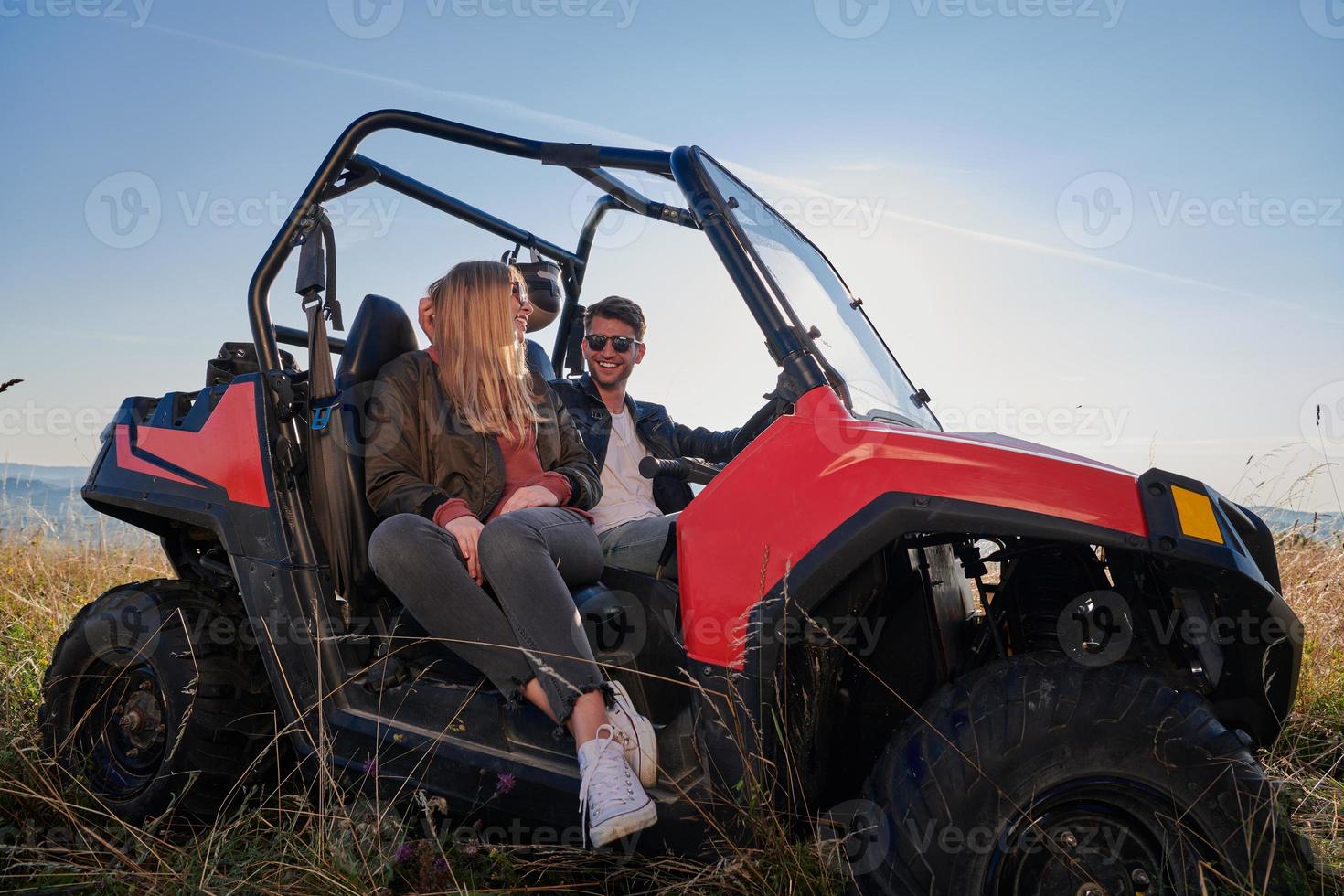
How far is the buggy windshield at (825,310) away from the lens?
7.64 ft

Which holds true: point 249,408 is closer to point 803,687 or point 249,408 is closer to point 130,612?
point 130,612

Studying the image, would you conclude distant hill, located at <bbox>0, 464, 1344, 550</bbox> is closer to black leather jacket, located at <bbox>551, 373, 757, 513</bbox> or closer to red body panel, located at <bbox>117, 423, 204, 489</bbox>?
red body panel, located at <bbox>117, 423, 204, 489</bbox>

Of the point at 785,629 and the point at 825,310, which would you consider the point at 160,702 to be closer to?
the point at 785,629

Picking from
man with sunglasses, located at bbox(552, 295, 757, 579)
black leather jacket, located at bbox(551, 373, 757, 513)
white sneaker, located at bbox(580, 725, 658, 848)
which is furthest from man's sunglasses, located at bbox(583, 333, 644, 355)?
white sneaker, located at bbox(580, 725, 658, 848)

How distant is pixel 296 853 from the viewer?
Result: 89.9 inches

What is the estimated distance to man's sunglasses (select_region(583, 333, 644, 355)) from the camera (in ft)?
10.8

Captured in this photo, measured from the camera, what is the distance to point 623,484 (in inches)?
125

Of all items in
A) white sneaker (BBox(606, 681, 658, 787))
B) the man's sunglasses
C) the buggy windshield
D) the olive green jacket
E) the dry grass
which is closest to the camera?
the dry grass

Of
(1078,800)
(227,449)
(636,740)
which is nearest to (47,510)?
(227,449)

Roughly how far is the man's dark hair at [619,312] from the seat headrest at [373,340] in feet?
2.39

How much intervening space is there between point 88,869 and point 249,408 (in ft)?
4.04

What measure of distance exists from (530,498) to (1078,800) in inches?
58.8

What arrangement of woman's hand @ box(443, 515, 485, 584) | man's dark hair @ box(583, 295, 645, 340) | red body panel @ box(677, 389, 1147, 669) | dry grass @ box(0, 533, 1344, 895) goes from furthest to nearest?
1. man's dark hair @ box(583, 295, 645, 340)
2. woman's hand @ box(443, 515, 485, 584)
3. dry grass @ box(0, 533, 1344, 895)
4. red body panel @ box(677, 389, 1147, 669)

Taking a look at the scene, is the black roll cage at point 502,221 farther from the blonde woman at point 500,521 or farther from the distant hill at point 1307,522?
the distant hill at point 1307,522
